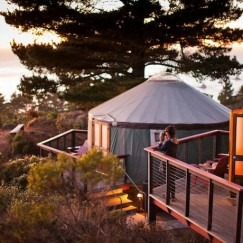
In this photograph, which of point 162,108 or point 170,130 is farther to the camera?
point 162,108

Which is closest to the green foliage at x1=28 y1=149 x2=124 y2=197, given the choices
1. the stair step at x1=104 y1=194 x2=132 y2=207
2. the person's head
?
the person's head

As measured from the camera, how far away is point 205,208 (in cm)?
729

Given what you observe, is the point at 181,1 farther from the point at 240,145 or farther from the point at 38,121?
the point at 240,145

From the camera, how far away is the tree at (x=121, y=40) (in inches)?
633

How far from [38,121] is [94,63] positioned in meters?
5.09

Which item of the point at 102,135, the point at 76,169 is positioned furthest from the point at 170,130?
the point at 102,135

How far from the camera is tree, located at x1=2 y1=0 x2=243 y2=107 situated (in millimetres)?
16078

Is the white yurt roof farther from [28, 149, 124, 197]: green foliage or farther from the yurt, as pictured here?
[28, 149, 124, 197]: green foliage

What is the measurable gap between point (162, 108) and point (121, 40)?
5.50 metres

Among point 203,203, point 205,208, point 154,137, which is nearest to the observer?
point 205,208

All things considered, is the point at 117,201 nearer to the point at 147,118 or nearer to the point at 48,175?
the point at 147,118

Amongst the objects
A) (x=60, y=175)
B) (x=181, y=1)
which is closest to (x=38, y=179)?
(x=60, y=175)

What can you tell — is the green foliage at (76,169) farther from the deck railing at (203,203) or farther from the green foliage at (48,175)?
the deck railing at (203,203)

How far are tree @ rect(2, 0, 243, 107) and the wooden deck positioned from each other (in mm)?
8497
